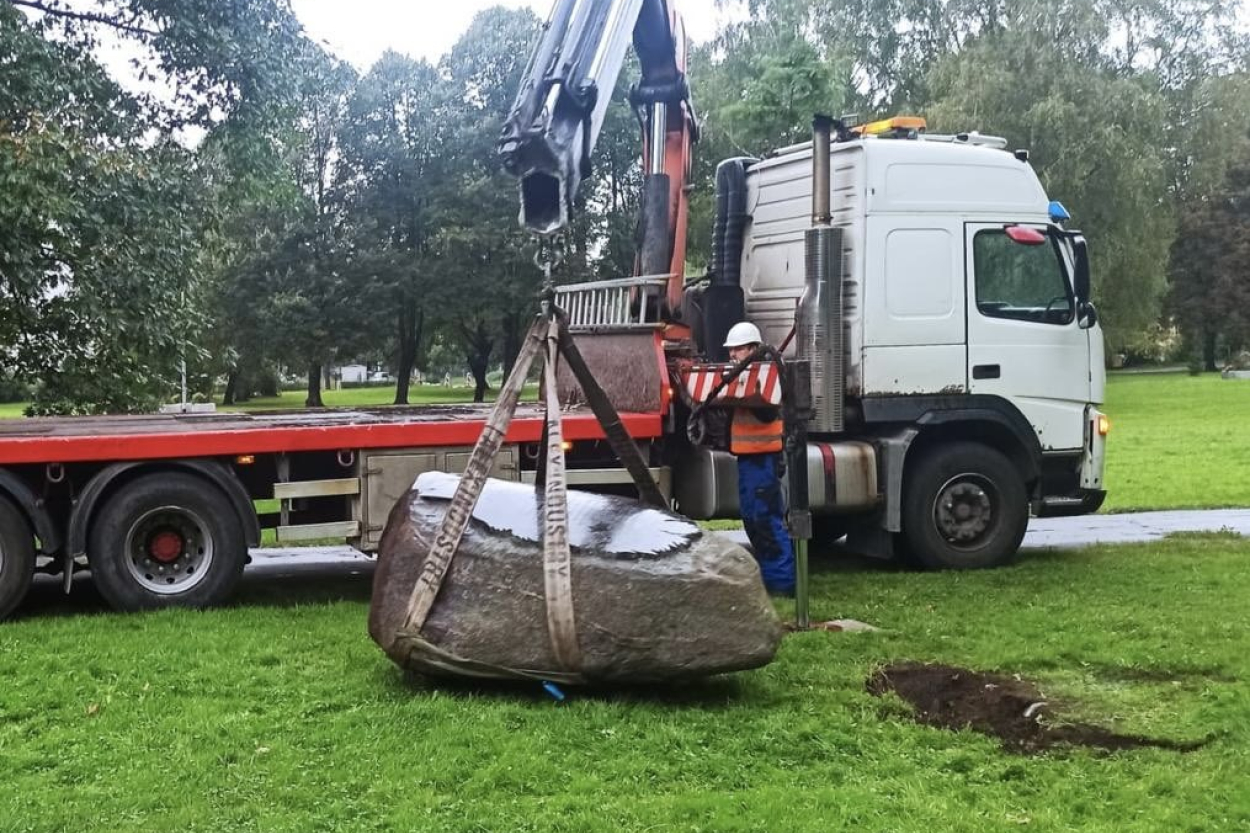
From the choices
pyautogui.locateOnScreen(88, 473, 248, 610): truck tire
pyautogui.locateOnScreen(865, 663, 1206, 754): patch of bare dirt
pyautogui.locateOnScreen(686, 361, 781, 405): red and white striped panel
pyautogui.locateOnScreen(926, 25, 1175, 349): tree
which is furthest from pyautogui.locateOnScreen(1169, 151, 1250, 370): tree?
pyautogui.locateOnScreen(88, 473, 248, 610): truck tire

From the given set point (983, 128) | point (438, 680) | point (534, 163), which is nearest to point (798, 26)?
point (983, 128)

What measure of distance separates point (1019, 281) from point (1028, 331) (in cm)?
41

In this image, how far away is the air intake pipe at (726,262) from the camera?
1075 cm

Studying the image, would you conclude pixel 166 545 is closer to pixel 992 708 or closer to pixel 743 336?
pixel 743 336

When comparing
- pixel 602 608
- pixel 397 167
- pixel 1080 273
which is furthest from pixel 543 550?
pixel 397 167

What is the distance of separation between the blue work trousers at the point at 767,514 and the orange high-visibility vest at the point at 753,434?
6cm

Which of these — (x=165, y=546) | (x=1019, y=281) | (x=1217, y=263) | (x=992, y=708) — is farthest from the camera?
(x=1217, y=263)

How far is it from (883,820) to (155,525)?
18.2 feet

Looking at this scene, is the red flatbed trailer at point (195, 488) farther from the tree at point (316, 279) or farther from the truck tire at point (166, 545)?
the tree at point (316, 279)

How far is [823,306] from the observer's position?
9.09 m

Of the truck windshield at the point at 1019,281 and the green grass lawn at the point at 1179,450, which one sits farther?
the green grass lawn at the point at 1179,450

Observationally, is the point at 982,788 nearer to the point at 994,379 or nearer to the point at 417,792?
the point at 417,792

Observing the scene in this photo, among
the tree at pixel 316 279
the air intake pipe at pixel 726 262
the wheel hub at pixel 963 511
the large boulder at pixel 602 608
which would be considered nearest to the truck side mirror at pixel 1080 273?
the wheel hub at pixel 963 511

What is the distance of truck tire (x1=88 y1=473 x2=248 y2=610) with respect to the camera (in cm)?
808
